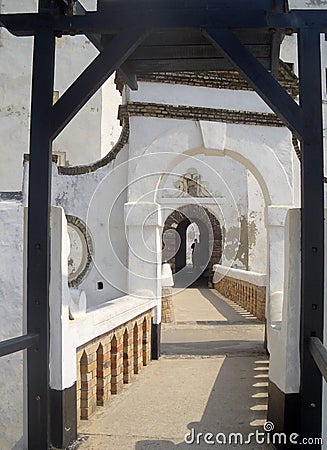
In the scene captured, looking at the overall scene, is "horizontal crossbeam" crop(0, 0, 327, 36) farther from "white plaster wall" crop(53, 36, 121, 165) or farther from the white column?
"white plaster wall" crop(53, 36, 121, 165)

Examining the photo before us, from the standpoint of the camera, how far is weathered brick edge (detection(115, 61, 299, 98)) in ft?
24.5

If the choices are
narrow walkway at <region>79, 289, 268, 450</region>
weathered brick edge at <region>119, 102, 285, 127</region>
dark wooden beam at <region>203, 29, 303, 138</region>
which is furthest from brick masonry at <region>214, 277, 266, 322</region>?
dark wooden beam at <region>203, 29, 303, 138</region>

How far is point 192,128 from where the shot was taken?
7559mm

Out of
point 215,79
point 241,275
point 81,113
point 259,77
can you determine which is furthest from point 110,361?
point 81,113

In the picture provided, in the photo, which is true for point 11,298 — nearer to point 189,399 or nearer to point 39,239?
point 39,239

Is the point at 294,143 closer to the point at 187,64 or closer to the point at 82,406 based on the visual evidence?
the point at 187,64

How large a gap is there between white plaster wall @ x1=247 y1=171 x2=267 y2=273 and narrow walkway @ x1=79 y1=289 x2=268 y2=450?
31.6ft

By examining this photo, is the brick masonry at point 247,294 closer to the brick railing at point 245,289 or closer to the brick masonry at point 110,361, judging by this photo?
the brick railing at point 245,289

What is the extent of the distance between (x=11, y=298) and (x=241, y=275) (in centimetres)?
1004

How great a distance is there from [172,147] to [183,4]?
13.8ft

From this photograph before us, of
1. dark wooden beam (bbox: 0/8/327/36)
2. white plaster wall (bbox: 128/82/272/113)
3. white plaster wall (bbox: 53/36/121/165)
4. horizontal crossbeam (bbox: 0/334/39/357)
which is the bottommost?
horizontal crossbeam (bbox: 0/334/39/357)

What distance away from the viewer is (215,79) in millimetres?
7730

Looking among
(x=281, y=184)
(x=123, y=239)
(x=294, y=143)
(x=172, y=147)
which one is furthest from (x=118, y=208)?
(x=294, y=143)

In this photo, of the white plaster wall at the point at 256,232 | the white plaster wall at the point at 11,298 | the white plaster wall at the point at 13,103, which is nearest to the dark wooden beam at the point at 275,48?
the white plaster wall at the point at 11,298
